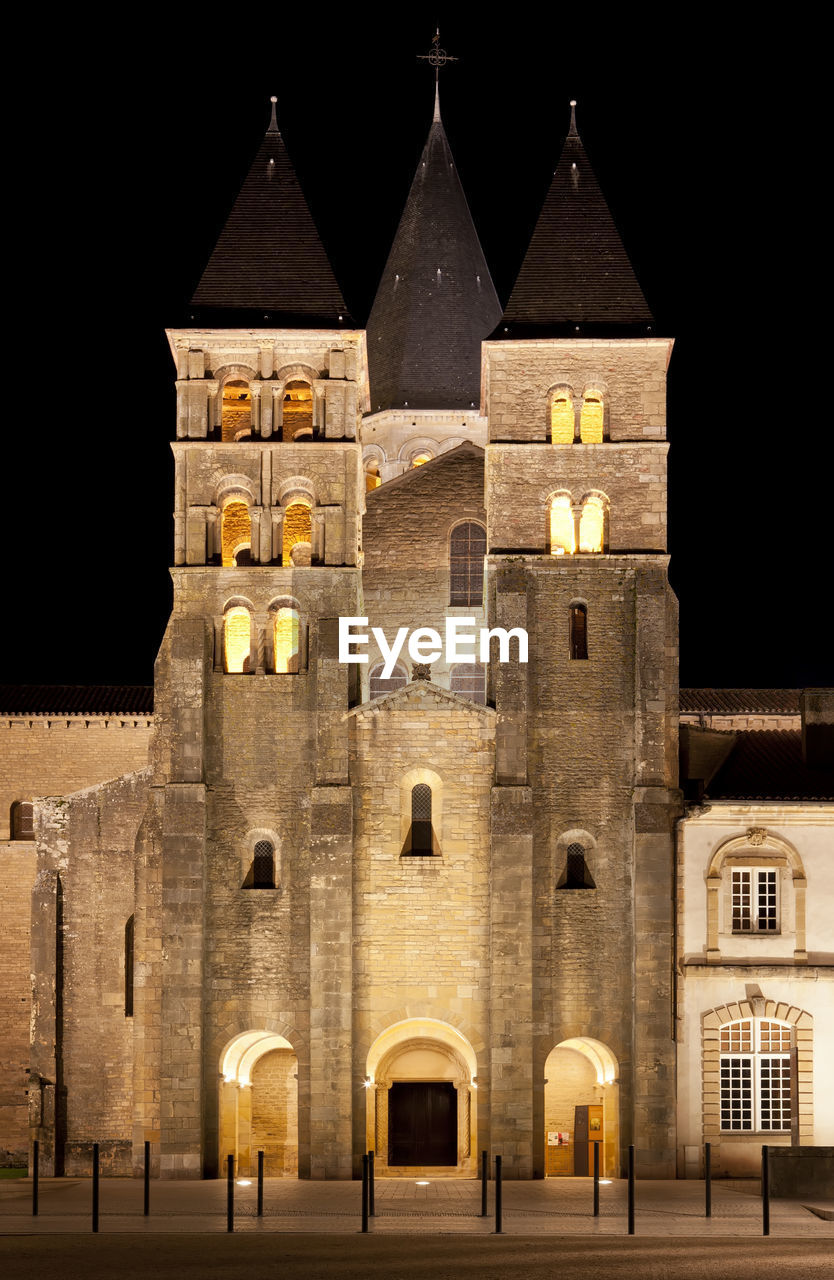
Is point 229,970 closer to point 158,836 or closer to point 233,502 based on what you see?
point 158,836

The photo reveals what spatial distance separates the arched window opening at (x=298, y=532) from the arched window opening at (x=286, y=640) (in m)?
1.54

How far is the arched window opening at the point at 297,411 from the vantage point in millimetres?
41125

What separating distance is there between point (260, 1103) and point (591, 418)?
17.7 meters

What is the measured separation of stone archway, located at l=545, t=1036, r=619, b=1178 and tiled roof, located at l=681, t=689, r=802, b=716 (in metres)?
13.7

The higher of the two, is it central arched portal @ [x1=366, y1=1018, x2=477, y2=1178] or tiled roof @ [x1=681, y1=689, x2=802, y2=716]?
tiled roof @ [x1=681, y1=689, x2=802, y2=716]

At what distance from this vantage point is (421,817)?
128 feet

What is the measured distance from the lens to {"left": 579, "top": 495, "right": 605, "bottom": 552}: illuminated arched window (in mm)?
39625

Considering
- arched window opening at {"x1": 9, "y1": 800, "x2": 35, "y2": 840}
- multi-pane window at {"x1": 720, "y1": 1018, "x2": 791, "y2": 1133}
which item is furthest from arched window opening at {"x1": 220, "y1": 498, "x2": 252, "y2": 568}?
arched window opening at {"x1": 9, "y1": 800, "x2": 35, "y2": 840}

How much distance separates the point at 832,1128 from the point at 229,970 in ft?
43.9

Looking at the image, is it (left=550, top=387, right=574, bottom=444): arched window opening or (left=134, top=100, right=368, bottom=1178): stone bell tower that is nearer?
(left=134, top=100, right=368, bottom=1178): stone bell tower

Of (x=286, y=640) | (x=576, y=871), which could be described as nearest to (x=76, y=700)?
(x=286, y=640)

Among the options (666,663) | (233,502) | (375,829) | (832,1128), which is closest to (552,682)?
(666,663)

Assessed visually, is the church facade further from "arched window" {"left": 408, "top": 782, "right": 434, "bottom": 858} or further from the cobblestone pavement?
the cobblestone pavement

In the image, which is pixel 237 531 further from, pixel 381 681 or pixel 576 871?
pixel 576 871
